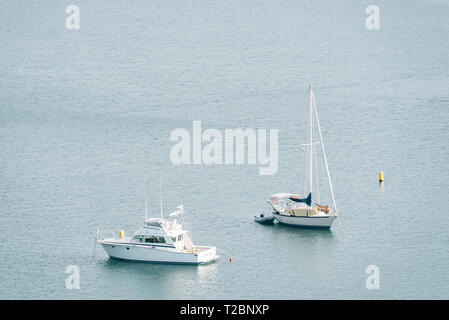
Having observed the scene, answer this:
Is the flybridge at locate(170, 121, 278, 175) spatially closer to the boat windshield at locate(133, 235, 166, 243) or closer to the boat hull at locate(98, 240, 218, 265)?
the boat hull at locate(98, 240, 218, 265)

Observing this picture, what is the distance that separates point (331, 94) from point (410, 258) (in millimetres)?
69544

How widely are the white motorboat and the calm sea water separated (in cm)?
97

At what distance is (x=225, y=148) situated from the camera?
12544cm

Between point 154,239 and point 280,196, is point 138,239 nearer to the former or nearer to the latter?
point 154,239

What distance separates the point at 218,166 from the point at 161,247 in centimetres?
3279

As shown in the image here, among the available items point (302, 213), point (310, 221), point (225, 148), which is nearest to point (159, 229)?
point (302, 213)

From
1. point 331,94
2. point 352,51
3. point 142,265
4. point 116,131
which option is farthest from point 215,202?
point 352,51

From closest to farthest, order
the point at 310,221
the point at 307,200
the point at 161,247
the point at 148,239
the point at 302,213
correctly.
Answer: the point at 161,247
the point at 148,239
the point at 310,221
the point at 302,213
the point at 307,200

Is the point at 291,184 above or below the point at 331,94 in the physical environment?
below

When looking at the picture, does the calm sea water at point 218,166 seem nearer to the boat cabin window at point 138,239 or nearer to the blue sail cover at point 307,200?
the boat cabin window at point 138,239

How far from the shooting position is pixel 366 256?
292 feet

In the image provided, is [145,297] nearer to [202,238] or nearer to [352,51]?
[202,238]
